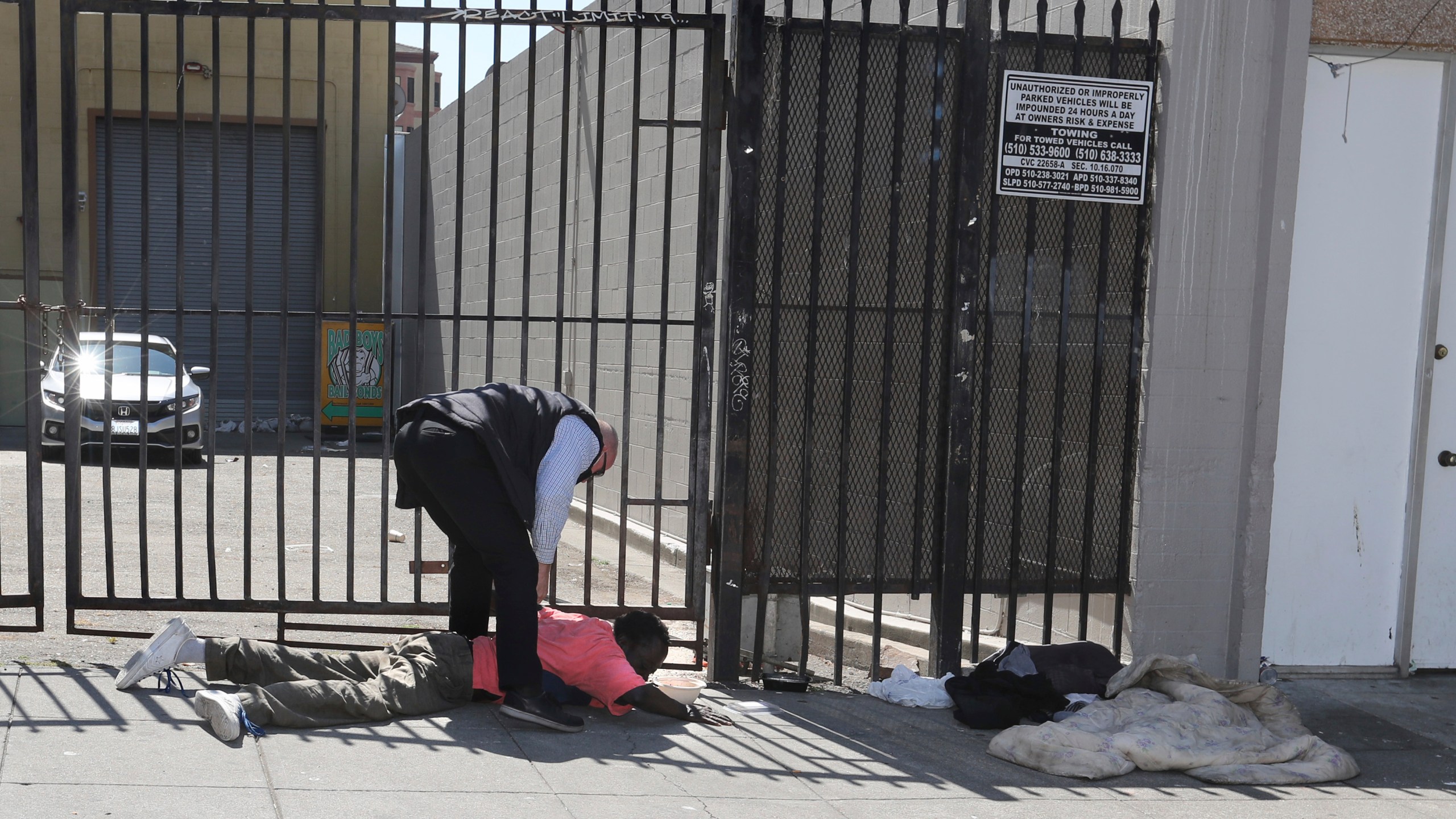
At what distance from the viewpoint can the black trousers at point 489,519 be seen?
475 centimetres

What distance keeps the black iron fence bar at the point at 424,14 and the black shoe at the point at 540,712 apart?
9.02 ft

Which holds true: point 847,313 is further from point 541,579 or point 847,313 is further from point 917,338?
point 541,579

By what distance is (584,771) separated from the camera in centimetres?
439

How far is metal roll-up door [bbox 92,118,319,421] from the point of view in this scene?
765 inches

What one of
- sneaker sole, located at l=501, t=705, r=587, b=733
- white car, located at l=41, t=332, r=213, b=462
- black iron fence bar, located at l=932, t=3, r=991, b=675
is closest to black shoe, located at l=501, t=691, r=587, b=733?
sneaker sole, located at l=501, t=705, r=587, b=733

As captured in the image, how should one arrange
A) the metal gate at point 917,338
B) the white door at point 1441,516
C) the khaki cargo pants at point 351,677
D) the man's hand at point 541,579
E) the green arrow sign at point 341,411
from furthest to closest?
the green arrow sign at point 341,411 < the white door at point 1441,516 < the metal gate at point 917,338 < the man's hand at point 541,579 < the khaki cargo pants at point 351,677

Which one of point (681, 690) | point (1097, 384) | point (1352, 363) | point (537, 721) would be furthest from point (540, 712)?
point (1352, 363)

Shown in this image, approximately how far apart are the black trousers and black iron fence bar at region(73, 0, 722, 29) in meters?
1.75

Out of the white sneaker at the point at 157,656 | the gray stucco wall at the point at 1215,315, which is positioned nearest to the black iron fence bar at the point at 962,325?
the gray stucco wall at the point at 1215,315

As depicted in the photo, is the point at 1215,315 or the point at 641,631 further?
the point at 1215,315

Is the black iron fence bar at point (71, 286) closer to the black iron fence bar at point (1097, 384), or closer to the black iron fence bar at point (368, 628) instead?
the black iron fence bar at point (368, 628)

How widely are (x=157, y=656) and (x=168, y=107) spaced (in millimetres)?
17581

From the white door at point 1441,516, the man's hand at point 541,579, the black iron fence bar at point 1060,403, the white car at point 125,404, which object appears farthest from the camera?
the white car at point 125,404

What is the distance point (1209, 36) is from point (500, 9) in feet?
10.4
